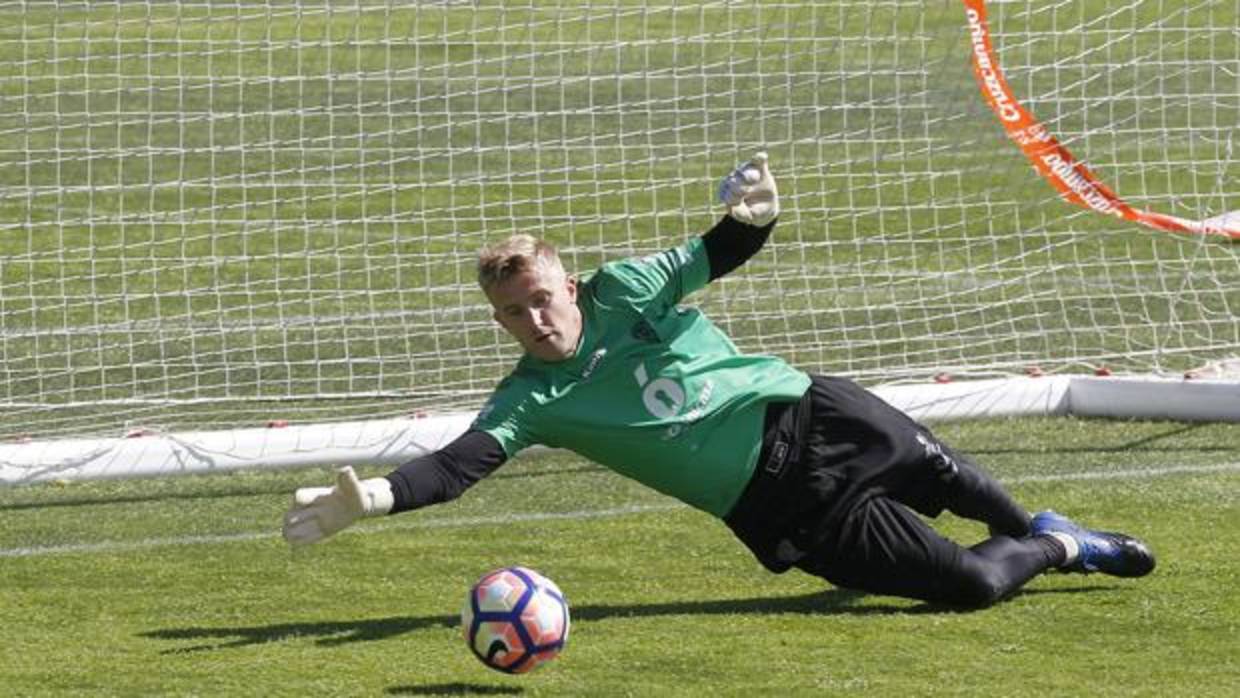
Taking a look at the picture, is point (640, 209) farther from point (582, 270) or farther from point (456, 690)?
point (456, 690)

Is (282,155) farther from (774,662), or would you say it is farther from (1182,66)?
(774,662)

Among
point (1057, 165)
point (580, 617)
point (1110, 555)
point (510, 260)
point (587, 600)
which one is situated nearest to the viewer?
point (510, 260)

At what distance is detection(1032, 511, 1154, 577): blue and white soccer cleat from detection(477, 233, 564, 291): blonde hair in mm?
1745

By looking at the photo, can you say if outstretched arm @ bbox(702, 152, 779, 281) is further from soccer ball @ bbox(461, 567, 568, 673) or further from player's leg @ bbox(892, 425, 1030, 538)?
soccer ball @ bbox(461, 567, 568, 673)

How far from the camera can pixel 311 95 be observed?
13453 mm

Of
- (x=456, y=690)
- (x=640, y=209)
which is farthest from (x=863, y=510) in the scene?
(x=640, y=209)

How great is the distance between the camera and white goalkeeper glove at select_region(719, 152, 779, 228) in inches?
281

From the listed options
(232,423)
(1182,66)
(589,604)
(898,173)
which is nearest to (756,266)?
(898,173)

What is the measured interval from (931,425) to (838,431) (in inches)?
112

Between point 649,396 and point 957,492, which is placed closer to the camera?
point 649,396

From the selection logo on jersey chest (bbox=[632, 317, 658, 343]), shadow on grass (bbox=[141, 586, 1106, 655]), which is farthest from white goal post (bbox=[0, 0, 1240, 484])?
logo on jersey chest (bbox=[632, 317, 658, 343])

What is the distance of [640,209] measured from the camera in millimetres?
12984

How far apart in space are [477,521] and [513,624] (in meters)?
2.29

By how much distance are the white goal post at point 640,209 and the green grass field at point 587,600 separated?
993 mm
